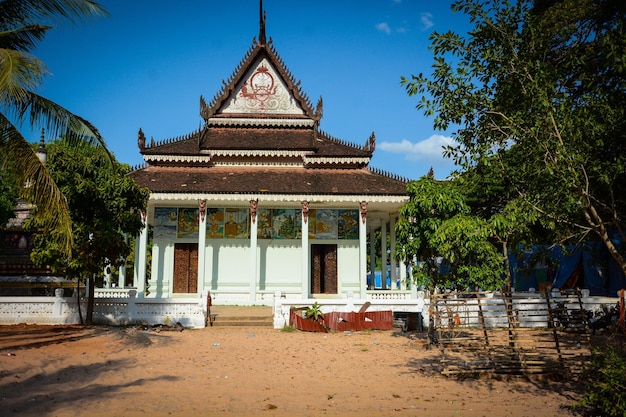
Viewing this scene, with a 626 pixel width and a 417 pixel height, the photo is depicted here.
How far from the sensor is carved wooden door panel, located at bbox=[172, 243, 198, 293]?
20641 mm

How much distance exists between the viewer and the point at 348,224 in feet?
70.3

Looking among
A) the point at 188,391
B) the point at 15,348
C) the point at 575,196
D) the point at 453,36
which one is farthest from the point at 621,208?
the point at 15,348

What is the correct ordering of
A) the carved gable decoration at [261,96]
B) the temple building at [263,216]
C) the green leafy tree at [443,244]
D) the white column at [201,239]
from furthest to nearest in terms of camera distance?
the carved gable decoration at [261,96] < the temple building at [263,216] < the white column at [201,239] < the green leafy tree at [443,244]

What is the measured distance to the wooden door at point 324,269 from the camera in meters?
21.3

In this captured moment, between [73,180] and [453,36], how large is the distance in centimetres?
976

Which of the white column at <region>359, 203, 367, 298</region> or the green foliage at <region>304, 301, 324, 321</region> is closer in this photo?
the green foliage at <region>304, 301, 324, 321</region>

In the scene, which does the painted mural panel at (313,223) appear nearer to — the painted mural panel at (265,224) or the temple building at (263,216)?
the temple building at (263,216)

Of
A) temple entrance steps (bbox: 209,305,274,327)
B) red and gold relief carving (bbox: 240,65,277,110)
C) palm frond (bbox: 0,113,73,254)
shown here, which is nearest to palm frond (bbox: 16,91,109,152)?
palm frond (bbox: 0,113,73,254)

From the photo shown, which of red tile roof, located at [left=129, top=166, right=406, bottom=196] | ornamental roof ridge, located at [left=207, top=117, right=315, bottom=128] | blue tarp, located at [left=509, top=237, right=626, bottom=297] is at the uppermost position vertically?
ornamental roof ridge, located at [left=207, top=117, right=315, bottom=128]

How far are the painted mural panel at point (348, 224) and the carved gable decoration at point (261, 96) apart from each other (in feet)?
17.8

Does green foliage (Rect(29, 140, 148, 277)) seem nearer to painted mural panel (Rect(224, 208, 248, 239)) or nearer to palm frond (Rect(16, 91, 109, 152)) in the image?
palm frond (Rect(16, 91, 109, 152))

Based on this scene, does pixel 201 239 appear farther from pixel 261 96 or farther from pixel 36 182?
pixel 36 182

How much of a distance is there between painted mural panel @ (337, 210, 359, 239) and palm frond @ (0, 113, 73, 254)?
13226mm

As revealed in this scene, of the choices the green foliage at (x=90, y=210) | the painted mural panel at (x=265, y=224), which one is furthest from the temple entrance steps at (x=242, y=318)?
the painted mural panel at (x=265, y=224)
